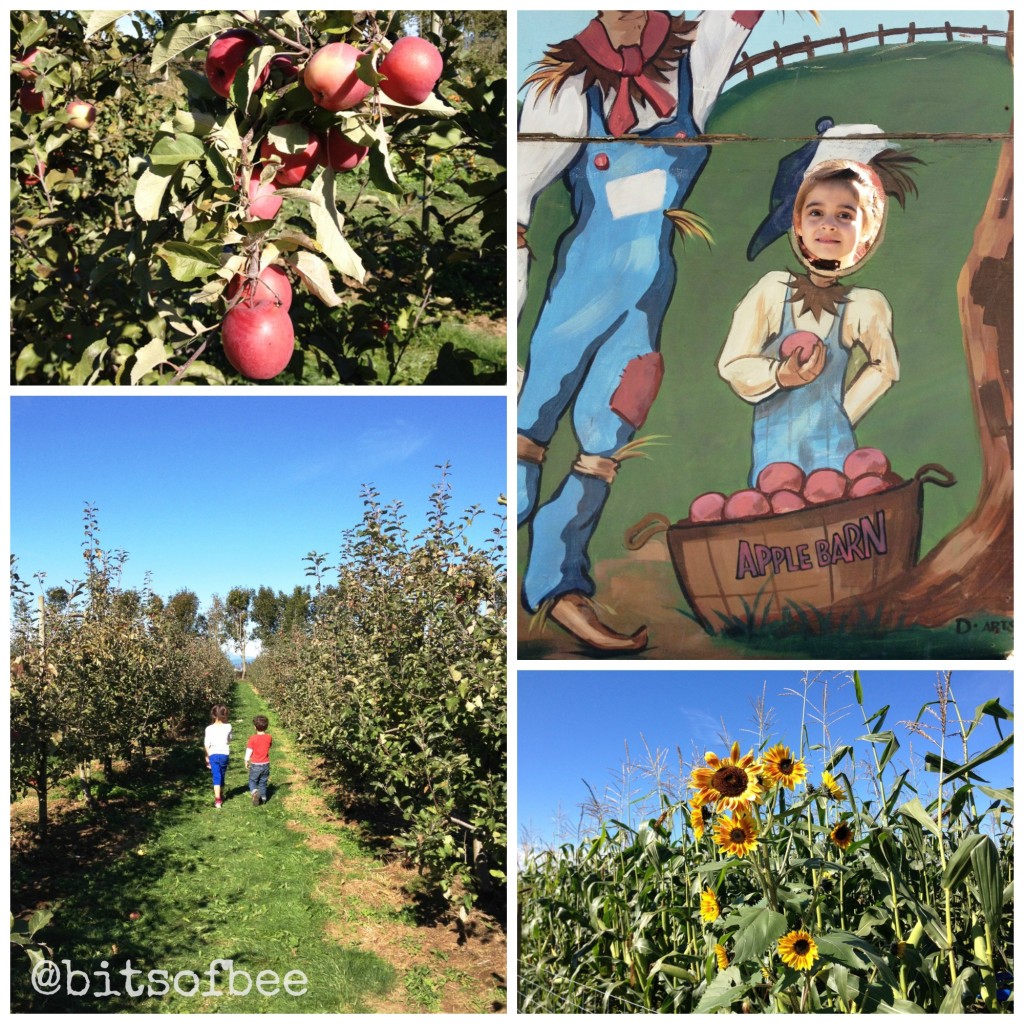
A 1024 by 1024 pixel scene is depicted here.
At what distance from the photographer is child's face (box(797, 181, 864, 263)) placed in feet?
5.93

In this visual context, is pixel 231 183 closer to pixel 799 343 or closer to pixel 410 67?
pixel 410 67

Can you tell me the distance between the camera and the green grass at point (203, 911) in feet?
5.85

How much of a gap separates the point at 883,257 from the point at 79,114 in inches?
75.3

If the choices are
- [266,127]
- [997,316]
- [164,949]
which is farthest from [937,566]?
[164,949]

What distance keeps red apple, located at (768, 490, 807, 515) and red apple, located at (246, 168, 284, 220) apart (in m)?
1.17

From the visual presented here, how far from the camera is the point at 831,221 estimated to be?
1.81 meters

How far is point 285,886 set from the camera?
197 centimetres

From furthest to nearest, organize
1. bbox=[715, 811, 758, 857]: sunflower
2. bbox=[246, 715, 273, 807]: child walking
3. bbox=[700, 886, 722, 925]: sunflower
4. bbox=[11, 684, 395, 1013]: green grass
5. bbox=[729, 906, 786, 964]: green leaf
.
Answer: bbox=[246, 715, 273, 807]: child walking
bbox=[11, 684, 395, 1013]: green grass
bbox=[700, 886, 722, 925]: sunflower
bbox=[715, 811, 758, 857]: sunflower
bbox=[729, 906, 786, 964]: green leaf

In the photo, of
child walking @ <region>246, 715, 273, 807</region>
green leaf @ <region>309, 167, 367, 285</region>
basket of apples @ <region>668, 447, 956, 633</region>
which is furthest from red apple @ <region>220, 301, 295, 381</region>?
child walking @ <region>246, 715, 273, 807</region>

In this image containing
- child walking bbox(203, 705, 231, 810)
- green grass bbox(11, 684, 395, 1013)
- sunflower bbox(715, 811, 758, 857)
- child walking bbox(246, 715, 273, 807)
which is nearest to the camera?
sunflower bbox(715, 811, 758, 857)

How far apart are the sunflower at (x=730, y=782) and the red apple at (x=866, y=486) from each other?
65cm

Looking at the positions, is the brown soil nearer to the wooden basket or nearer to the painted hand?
the wooden basket

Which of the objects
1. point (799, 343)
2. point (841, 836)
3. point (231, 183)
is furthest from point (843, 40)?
point (841, 836)

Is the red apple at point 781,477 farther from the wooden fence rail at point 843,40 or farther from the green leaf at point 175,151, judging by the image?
the green leaf at point 175,151
